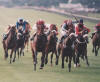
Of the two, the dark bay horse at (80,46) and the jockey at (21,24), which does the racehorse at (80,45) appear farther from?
the jockey at (21,24)

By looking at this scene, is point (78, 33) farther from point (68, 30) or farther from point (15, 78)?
point (15, 78)

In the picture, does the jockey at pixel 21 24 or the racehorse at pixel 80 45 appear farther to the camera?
the jockey at pixel 21 24

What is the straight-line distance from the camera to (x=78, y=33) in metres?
17.5

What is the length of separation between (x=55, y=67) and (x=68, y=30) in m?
2.13

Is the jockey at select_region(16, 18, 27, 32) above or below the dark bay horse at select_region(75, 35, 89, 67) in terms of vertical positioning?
above

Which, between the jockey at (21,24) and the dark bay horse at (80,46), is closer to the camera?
the dark bay horse at (80,46)

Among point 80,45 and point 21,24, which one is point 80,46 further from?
point 21,24

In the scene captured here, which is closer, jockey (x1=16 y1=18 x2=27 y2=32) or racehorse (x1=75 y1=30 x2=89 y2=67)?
racehorse (x1=75 y1=30 x2=89 y2=67)

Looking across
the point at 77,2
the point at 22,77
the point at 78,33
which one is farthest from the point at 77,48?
the point at 77,2

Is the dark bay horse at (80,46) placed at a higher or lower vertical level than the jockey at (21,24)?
lower

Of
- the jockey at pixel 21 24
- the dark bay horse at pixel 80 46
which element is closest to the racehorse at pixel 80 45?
the dark bay horse at pixel 80 46

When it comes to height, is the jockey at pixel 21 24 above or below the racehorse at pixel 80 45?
above

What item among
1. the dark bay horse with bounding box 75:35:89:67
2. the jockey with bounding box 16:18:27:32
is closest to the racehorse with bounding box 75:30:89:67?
the dark bay horse with bounding box 75:35:89:67

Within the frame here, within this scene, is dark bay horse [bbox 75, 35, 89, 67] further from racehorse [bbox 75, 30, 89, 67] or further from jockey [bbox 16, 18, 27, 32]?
jockey [bbox 16, 18, 27, 32]
